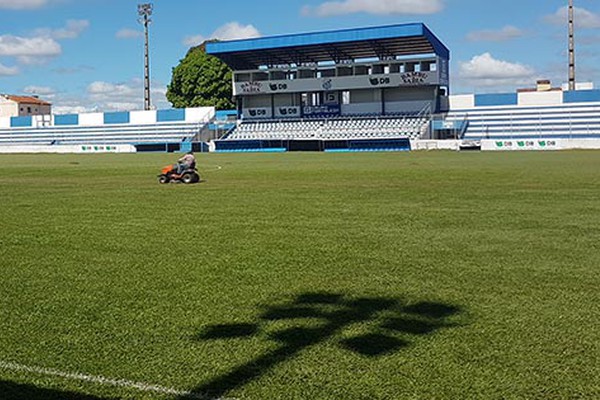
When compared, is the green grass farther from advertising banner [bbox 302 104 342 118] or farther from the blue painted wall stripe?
the blue painted wall stripe

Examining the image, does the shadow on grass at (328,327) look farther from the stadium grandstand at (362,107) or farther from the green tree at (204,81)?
the green tree at (204,81)

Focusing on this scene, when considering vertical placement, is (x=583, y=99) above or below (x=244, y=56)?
below

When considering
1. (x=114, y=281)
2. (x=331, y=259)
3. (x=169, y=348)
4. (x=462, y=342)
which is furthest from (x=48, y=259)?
(x=462, y=342)

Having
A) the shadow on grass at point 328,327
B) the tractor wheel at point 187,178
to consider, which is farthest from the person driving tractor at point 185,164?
the shadow on grass at point 328,327

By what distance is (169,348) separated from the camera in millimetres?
5332

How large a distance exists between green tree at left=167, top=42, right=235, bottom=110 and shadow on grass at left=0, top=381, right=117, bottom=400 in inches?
3466

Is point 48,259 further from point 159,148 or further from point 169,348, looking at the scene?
point 159,148

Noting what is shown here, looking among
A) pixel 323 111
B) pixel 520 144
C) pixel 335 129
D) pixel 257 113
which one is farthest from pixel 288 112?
pixel 520 144

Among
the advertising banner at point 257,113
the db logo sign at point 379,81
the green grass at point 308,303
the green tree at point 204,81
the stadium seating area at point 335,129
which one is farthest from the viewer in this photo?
the green tree at point 204,81

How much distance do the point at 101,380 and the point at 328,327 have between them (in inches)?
79.0

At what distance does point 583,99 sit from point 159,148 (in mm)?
43297

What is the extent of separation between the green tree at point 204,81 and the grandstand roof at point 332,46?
15341 millimetres

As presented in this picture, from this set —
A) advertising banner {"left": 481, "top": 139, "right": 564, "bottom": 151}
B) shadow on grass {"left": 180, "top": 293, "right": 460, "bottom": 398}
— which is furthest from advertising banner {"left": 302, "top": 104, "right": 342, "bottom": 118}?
shadow on grass {"left": 180, "top": 293, "right": 460, "bottom": 398}

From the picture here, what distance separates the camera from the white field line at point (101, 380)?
14.6 feet
